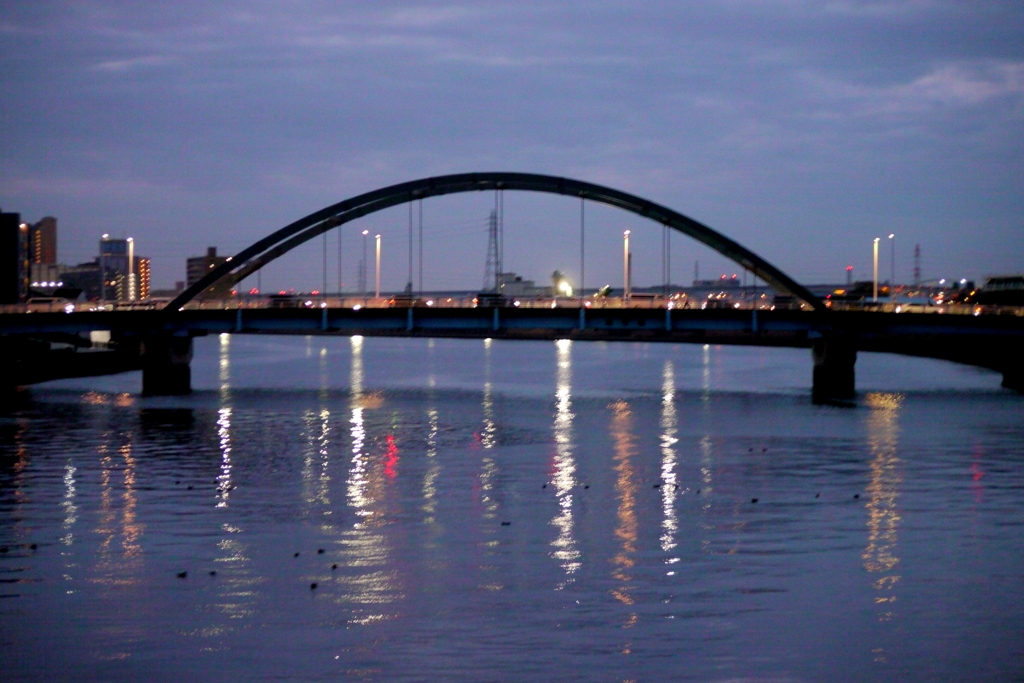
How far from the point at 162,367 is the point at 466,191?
24.5 meters

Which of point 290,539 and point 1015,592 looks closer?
point 1015,592

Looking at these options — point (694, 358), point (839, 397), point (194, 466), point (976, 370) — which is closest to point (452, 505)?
point (194, 466)

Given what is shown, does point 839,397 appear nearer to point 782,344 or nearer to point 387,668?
point 387,668

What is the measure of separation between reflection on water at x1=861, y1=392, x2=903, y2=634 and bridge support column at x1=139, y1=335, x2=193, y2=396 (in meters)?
46.2

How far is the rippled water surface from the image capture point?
19344 mm

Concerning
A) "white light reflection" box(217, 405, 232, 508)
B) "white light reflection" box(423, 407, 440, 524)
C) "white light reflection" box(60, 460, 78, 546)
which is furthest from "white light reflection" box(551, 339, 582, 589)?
"white light reflection" box(60, 460, 78, 546)

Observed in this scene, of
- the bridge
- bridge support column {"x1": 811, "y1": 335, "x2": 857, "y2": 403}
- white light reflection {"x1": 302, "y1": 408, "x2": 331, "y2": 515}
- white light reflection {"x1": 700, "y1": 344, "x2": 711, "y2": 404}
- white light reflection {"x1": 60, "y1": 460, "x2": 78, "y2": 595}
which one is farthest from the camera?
white light reflection {"x1": 700, "y1": 344, "x2": 711, "y2": 404}

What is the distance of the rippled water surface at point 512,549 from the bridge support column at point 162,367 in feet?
60.9

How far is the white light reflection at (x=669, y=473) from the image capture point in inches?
1172

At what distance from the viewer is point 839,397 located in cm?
7888

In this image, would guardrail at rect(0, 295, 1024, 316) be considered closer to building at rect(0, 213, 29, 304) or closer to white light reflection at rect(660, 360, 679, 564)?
white light reflection at rect(660, 360, 679, 564)

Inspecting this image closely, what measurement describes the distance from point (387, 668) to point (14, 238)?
521 ft

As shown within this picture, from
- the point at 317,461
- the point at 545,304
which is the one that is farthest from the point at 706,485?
the point at 545,304

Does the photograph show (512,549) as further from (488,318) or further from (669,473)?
(488,318)
